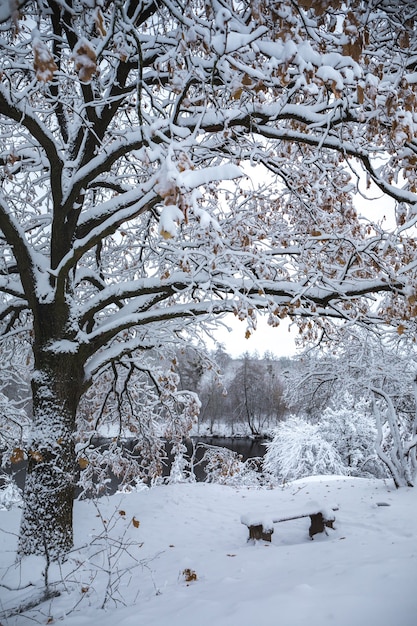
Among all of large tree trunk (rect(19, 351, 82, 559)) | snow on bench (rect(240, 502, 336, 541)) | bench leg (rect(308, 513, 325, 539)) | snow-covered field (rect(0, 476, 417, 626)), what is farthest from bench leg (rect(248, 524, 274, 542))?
large tree trunk (rect(19, 351, 82, 559))

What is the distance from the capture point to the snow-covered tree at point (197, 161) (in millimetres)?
2826

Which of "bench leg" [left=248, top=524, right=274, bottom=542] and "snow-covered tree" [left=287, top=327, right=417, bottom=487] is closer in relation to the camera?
"bench leg" [left=248, top=524, right=274, bottom=542]

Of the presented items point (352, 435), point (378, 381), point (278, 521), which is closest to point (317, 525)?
point (278, 521)

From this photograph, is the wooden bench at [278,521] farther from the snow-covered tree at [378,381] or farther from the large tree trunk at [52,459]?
the snow-covered tree at [378,381]

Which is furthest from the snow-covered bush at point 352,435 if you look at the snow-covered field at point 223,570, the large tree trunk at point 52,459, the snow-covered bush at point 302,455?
the large tree trunk at point 52,459

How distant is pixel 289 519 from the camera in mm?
5566

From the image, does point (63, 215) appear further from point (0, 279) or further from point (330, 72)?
point (330, 72)

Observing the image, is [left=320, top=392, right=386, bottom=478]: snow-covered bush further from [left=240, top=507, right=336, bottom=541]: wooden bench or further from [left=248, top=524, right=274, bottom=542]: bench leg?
[left=248, top=524, right=274, bottom=542]: bench leg

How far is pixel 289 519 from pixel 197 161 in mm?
5043

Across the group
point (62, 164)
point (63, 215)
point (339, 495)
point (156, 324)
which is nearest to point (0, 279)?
point (63, 215)

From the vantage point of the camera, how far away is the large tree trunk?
180 inches

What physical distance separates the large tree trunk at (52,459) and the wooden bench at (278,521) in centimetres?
228

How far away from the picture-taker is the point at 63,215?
4.87m

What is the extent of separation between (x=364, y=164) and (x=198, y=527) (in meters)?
5.77
